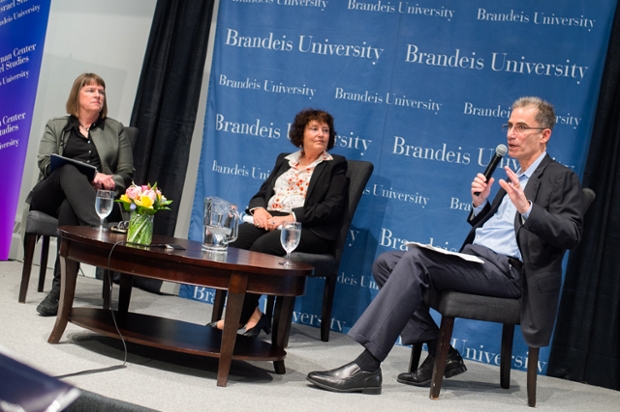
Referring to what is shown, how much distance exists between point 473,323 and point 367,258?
76 cm

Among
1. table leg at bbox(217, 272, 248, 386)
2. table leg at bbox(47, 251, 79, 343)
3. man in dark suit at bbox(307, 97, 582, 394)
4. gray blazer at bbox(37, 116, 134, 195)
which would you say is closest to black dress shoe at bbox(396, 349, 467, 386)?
man in dark suit at bbox(307, 97, 582, 394)

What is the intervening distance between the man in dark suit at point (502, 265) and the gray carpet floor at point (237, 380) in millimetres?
149

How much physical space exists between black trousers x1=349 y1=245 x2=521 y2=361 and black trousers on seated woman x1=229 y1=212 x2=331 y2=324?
2.99 feet

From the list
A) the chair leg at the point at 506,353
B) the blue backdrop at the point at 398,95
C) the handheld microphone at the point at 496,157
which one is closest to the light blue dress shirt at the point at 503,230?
the handheld microphone at the point at 496,157

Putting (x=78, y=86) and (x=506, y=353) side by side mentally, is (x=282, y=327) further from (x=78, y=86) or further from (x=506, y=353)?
(x=78, y=86)

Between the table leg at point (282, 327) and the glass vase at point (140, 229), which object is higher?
the glass vase at point (140, 229)

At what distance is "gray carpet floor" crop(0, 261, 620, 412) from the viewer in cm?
248

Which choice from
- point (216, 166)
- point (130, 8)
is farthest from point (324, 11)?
point (130, 8)

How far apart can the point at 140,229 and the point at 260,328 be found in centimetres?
109

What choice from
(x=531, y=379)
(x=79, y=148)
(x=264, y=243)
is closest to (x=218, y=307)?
(x=264, y=243)

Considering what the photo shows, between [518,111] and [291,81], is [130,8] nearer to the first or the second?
[291,81]

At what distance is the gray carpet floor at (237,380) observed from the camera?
2.48 m

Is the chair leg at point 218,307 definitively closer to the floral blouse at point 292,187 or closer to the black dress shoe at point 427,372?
the floral blouse at point 292,187

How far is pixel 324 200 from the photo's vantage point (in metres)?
4.06
